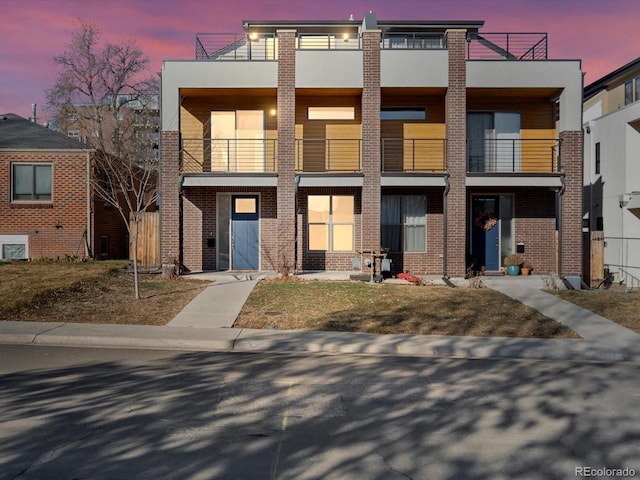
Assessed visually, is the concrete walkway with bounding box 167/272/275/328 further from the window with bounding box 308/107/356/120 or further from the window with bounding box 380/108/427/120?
the window with bounding box 380/108/427/120

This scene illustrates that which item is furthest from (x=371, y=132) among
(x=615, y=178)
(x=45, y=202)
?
(x=45, y=202)

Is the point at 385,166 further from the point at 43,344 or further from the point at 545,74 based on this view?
the point at 43,344

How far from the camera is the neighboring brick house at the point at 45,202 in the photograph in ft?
66.9

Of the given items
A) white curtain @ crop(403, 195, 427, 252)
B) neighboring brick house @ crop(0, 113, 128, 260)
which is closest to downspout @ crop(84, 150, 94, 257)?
neighboring brick house @ crop(0, 113, 128, 260)

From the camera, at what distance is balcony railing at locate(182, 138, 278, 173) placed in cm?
1784

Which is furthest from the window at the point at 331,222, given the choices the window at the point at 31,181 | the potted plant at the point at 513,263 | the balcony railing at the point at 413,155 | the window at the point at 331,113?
the window at the point at 31,181

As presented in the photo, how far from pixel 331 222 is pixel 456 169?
4.54 metres

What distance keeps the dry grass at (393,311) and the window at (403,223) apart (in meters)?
3.74

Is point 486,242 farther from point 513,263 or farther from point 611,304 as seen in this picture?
point 611,304

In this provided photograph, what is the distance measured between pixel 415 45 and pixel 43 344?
1713 cm

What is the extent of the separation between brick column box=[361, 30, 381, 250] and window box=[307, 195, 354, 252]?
1.50 metres

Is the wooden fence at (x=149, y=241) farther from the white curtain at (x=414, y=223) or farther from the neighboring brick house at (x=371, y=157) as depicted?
the white curtain at (x=414, y=223)

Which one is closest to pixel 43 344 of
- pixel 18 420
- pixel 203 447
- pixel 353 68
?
pixel 18 420

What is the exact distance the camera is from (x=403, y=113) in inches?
708
